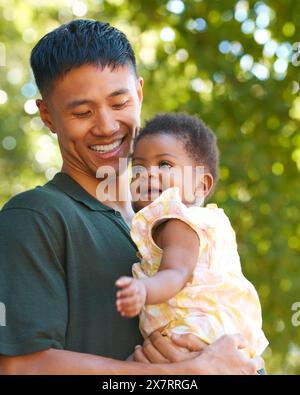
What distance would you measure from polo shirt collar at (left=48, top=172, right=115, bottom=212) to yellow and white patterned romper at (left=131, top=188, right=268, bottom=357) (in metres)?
0.24

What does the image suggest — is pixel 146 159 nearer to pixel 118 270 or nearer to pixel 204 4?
pixel 118 270

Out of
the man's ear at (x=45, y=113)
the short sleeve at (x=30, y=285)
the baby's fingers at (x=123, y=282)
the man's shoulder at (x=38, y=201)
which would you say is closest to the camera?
the baby's fingers at (x=123, y=282)

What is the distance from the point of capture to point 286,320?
219 inches

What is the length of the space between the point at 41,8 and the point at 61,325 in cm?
673

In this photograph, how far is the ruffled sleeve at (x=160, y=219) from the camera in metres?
2.18

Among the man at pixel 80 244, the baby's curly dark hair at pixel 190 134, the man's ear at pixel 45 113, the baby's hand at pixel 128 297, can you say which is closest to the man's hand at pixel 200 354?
the man at pixel 80 244

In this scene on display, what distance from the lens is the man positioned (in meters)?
2.11

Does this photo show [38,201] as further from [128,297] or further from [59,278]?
[128,297]

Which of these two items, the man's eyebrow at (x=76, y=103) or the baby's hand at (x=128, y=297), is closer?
the baby's hand at (x=128, y=297)

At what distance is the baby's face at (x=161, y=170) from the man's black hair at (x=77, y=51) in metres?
0.27

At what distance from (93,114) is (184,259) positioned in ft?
1.92

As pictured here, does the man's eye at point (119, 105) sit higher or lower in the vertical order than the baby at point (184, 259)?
higher

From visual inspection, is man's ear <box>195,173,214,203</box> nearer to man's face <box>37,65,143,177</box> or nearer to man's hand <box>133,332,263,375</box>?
man's face <box>37,65,143,177</box>

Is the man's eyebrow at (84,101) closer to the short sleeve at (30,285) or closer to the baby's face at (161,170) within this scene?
the baby's face at (161,170)
